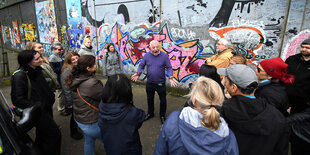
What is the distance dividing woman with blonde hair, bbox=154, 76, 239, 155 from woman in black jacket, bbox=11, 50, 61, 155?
5.57 ft

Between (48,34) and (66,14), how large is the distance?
2.74 m

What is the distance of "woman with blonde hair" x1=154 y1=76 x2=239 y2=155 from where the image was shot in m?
1.12

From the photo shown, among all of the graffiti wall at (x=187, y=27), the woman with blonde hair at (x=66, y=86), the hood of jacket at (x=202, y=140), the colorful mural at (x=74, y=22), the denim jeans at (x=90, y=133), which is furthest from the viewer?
the colorful mural at (x=74, y=22)

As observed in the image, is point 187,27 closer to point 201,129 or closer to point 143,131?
point 143,131

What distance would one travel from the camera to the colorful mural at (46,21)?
909 cm

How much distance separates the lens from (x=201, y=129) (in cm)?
113

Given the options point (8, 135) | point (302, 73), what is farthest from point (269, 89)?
point (8, 135)

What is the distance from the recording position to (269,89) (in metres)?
1.85

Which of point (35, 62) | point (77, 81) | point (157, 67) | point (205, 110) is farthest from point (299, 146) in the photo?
point (35, 62)

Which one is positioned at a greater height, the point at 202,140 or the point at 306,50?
the point at 306,50

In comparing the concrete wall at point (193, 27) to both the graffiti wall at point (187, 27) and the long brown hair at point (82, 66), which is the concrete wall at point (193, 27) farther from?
the long brown hair at point (82, 66)

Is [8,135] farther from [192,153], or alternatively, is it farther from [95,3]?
[95,3]

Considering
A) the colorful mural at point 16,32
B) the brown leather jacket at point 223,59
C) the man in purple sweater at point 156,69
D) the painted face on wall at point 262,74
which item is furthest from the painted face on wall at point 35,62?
the colorful mural at point 16,32

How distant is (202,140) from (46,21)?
11.6 meters
